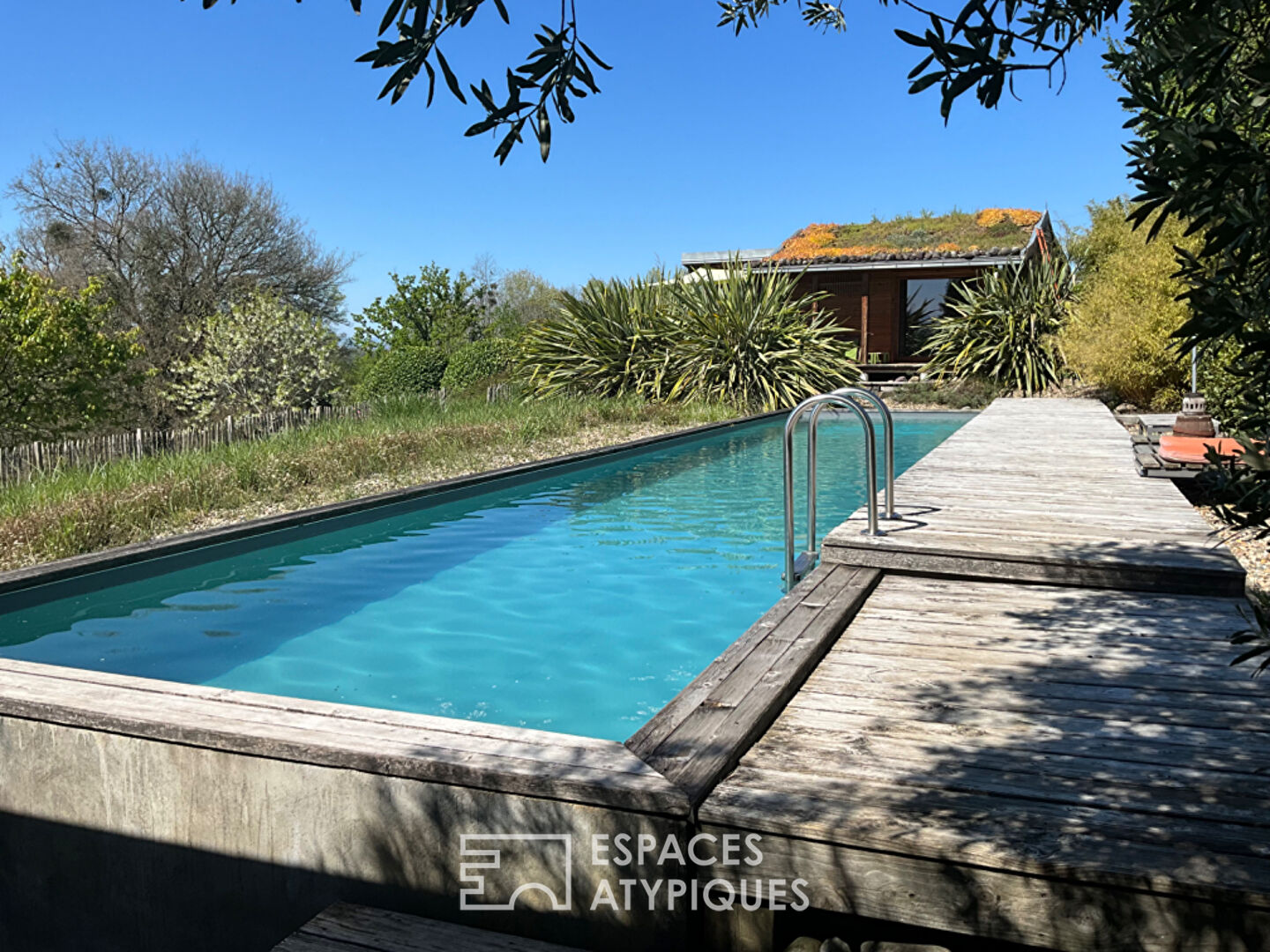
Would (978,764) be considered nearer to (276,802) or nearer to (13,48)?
(276,802)

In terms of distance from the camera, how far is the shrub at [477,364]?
2400 centimetres

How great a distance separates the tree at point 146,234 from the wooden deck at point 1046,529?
813 inches

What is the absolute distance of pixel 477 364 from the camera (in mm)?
24141

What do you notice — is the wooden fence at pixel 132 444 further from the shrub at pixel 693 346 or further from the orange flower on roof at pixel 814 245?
the orange flower on roof at pixel 814 245

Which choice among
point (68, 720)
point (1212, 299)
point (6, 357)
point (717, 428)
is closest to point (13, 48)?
point (6, 357)

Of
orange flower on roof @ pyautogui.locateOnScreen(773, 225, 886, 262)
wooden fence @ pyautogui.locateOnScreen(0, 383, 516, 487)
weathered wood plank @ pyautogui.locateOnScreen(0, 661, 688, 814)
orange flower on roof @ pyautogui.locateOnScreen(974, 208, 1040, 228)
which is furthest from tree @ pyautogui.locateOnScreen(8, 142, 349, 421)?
weathered wood plank @ pyautogui.locateOnScreen(0, 661, 688, 814)

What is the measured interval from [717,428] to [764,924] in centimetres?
1416

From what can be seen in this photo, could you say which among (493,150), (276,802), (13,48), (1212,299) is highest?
(13,48)

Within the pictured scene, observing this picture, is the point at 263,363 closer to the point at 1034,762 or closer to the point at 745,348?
the point at 745,348

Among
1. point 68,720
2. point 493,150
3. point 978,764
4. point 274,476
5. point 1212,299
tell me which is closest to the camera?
point 1212,299

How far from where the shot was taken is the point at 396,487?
33.4 ft

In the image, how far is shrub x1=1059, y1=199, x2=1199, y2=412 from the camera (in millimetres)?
13594

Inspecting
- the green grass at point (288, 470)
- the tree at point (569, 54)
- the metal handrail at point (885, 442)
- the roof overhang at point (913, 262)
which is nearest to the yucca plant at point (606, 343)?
the roof overhang at point (913, 262)

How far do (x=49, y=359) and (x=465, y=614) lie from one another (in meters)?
14.0
